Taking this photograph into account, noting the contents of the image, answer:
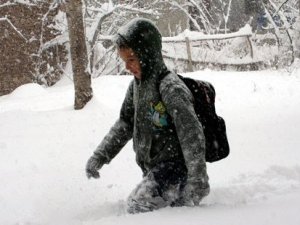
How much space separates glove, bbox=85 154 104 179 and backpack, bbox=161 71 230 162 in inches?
31.0

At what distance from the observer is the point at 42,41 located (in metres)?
12.6

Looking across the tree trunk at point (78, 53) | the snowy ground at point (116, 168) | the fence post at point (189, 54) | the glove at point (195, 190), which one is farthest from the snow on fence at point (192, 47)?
the glove at point (195, 190)

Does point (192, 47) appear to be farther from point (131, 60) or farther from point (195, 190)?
point (195, 190)

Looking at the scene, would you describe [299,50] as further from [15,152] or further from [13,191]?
[13,191]

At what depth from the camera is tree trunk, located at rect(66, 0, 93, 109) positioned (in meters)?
8.12

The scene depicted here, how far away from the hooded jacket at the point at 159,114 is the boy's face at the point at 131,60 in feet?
0.08

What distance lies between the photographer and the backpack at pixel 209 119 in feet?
9.53

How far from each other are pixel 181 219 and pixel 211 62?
519 inches

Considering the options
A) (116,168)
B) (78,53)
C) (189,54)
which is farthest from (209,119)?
(189,54)

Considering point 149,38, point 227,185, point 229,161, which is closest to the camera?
point 149,38

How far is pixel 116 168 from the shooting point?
5477mm

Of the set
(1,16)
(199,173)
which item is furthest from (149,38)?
(1,16)

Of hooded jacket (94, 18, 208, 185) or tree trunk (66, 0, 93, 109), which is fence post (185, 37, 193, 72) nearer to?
tree trunk (66, 0, 93, 109)

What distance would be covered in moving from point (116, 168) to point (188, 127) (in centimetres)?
288
